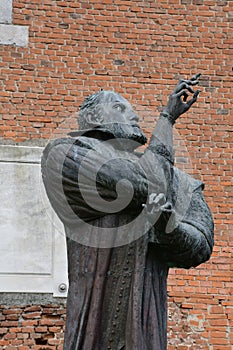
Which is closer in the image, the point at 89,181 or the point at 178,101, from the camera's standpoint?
the point at 89,181

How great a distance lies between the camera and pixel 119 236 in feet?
15.5

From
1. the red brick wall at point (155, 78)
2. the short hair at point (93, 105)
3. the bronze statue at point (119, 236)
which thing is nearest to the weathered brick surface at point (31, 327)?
the red brick wall at point (155, 78)

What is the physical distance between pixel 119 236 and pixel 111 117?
0.58 metres

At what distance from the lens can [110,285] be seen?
15.4 feet

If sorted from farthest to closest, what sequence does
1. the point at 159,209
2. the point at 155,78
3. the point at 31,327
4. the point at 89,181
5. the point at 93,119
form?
the point at 155,78 → the point at 31,327 → the point at 93,119 → the point at 89,181 → the point at 159,209

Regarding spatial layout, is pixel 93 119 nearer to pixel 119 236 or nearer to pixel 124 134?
pixel 124 134

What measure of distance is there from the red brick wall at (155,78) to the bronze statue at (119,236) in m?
4.98

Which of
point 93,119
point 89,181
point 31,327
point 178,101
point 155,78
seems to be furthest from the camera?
point 155,78

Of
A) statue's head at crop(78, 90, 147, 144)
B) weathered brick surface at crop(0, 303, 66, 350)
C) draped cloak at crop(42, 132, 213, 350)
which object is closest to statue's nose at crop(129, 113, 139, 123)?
statue's head at crop(78, 90, 147, 144)

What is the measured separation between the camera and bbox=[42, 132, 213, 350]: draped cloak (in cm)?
465

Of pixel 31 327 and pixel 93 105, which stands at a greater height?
pixel 93 105

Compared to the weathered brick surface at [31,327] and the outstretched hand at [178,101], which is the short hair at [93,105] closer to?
the outstretched hand at [178,101]

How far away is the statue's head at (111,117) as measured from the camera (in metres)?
4.95

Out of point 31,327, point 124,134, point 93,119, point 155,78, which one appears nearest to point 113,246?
point 124,134
